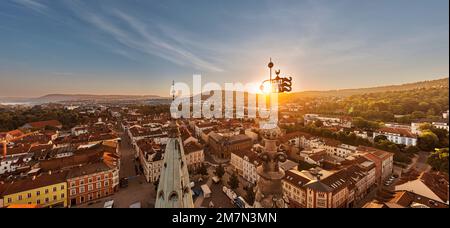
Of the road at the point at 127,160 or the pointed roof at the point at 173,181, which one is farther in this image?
the road at the point at 127,160

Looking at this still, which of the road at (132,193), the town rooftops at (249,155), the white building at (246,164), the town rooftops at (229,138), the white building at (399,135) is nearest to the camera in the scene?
the road at (132,193)

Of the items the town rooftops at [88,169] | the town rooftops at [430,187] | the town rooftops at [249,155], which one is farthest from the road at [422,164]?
the town rooftops at [88,169]

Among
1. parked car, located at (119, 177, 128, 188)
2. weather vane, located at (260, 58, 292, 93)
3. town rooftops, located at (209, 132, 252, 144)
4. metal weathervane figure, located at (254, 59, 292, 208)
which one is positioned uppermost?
weather vane, located at (260, 58, 292, 93)

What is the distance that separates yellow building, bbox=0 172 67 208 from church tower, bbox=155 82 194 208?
27.0 ft

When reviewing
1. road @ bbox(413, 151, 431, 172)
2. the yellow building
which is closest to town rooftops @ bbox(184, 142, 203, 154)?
the yellow building

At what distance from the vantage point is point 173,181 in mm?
1961

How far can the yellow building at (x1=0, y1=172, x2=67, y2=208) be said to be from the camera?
7043 mm

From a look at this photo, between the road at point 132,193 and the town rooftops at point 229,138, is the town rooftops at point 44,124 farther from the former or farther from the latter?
the town rooftops at point 229,138

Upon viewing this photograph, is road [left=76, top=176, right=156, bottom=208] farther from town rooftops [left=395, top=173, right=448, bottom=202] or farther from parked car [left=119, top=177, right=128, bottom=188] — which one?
town rooftops [left=395, top=173, right=448, bottom=202]

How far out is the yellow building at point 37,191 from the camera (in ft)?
23.1

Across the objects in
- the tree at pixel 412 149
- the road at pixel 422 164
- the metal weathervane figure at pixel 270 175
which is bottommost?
the road at pixel 422 164

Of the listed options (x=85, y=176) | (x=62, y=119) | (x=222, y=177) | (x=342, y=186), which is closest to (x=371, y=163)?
(x=342, y=186)

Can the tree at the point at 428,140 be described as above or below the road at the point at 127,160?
above

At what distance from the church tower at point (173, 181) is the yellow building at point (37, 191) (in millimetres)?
8242
